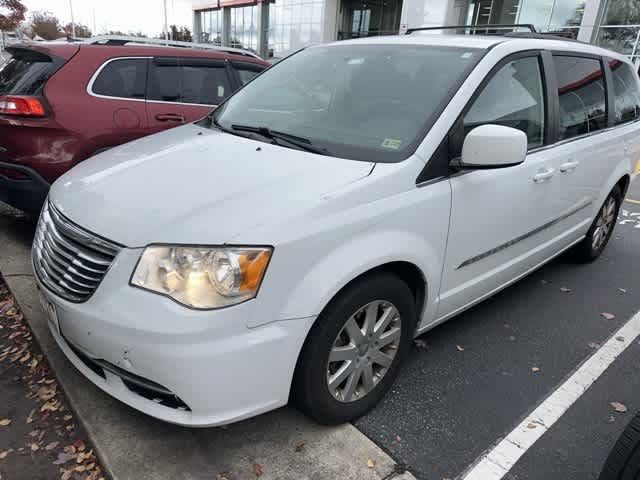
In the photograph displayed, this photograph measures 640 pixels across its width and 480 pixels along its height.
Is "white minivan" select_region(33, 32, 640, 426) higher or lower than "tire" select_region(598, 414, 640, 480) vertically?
higher

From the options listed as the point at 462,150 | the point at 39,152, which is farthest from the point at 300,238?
the point at 39,152

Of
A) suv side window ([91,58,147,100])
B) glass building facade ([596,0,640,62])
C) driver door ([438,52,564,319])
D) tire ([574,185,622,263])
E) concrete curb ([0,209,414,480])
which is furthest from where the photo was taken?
glass building facade ([596,0,640,62])

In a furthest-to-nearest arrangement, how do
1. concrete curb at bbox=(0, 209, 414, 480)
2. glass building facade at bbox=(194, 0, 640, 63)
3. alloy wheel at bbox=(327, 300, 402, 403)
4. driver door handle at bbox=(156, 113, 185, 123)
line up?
1. glass building facade at bbox=(194, 0, 640, 63)
2. driver door handle at bbox=(156, 113, 185, 123)
3. alloy wheel at bbox=(327, 300, 402, 403)
4. concrete curb at bbox=(0, 209, 414, 480)

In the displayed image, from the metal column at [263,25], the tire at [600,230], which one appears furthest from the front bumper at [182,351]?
the metal column at [263,25]

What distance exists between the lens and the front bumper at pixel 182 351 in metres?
1.82

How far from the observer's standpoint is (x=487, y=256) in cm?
290

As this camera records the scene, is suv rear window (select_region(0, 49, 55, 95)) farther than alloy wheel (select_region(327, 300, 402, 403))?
Yes

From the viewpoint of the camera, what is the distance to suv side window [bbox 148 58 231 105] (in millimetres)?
4730

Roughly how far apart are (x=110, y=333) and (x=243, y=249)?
61 cm

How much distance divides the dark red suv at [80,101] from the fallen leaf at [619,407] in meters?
4.10

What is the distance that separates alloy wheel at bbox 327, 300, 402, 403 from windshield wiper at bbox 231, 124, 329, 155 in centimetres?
80

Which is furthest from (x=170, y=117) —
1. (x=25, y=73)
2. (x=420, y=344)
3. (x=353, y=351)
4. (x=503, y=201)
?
(x=353, y=351)

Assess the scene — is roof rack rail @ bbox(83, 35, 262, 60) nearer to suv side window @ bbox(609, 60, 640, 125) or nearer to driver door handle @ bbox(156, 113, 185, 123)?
driver door handle @ bbox(156, 113, 185, 123)

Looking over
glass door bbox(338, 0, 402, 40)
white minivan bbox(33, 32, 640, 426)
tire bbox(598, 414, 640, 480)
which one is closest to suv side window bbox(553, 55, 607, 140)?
white minivan bbox(33, 32, 640, 426)
